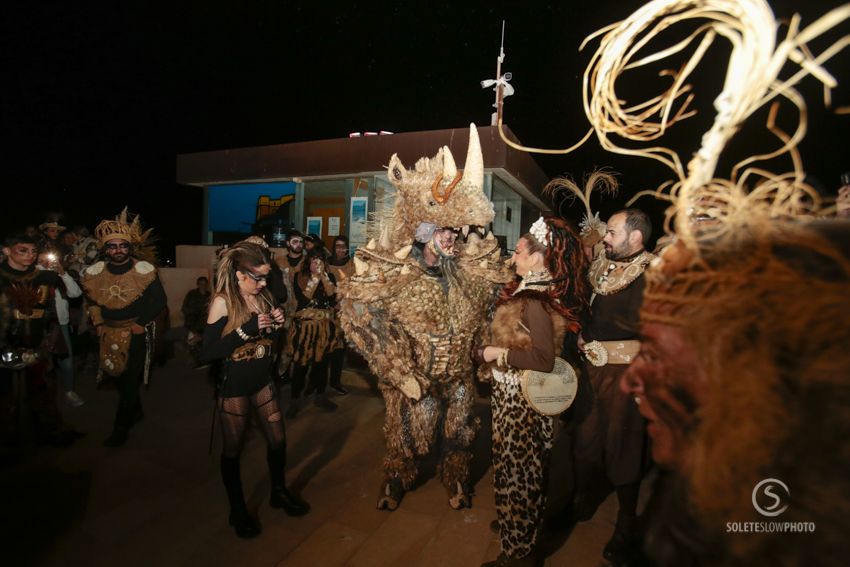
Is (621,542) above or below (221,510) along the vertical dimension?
above

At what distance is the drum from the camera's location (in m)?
2.40

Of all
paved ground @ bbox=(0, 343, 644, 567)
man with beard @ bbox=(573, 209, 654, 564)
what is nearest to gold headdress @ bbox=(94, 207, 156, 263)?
paved ground @ bbox=(0, 343, 644, 567)

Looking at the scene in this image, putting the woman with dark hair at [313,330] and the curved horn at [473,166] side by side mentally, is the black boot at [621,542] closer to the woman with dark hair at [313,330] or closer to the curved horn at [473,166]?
the curved horn at [473,166]

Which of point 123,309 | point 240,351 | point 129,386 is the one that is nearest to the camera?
point 240,351

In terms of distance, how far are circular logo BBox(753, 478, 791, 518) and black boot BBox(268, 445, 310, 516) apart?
9.95ft

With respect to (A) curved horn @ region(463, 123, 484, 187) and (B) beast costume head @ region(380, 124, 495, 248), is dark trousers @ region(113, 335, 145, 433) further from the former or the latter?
(A) curved horn @ region(463, 123, 484, 187)

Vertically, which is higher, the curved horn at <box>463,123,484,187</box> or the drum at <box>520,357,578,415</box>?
the curved horn at <box>463,123,484,187</box>

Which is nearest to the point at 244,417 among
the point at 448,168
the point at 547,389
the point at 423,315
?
the point at 423,315

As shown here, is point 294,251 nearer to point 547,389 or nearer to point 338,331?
point 338,331

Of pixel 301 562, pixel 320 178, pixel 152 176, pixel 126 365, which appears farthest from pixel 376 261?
pixel 152 176

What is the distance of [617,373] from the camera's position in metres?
2.86

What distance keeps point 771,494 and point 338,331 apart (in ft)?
17.2

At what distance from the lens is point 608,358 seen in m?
Answer: 2.90

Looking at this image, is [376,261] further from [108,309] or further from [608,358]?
[108,309]
